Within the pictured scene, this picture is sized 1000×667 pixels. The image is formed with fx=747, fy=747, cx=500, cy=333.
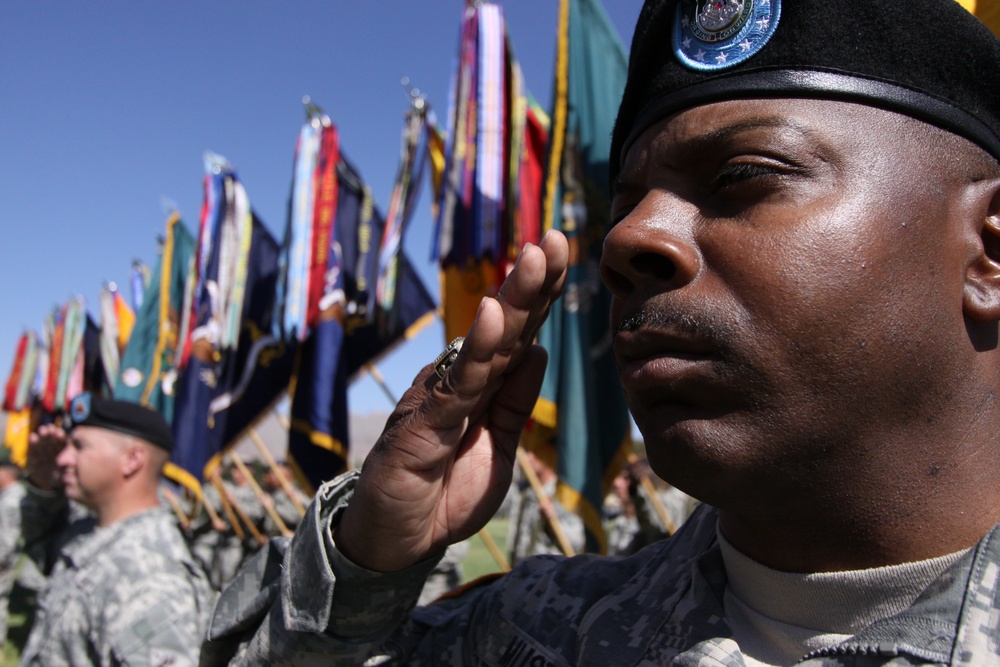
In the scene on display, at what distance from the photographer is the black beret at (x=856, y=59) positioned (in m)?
1.08

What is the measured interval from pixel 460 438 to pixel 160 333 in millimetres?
10023

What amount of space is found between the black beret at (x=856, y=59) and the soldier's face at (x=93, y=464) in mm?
3902

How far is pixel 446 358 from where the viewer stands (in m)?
1.33

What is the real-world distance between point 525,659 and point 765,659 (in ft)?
1.45

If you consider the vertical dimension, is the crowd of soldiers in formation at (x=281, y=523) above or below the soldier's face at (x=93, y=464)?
below

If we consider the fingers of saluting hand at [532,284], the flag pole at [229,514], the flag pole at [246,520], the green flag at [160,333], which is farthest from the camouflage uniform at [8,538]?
the fingers of saluting hand at [532,284]

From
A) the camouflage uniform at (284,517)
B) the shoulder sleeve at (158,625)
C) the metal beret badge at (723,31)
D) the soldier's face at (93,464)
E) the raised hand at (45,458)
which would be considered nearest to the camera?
the metal beret badge at (723,31)

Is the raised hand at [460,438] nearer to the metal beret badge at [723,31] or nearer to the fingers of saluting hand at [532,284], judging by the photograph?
the fingers of saluting hand at [532,284]

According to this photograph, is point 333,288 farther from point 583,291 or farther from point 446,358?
point 446,358

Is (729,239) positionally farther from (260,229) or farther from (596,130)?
(260,229)

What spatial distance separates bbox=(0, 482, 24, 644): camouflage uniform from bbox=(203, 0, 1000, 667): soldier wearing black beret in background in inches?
327

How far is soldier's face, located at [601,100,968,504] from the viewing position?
3.30 feet

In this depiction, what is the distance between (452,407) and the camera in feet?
4.24

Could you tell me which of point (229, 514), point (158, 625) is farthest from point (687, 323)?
point (229, 514)
